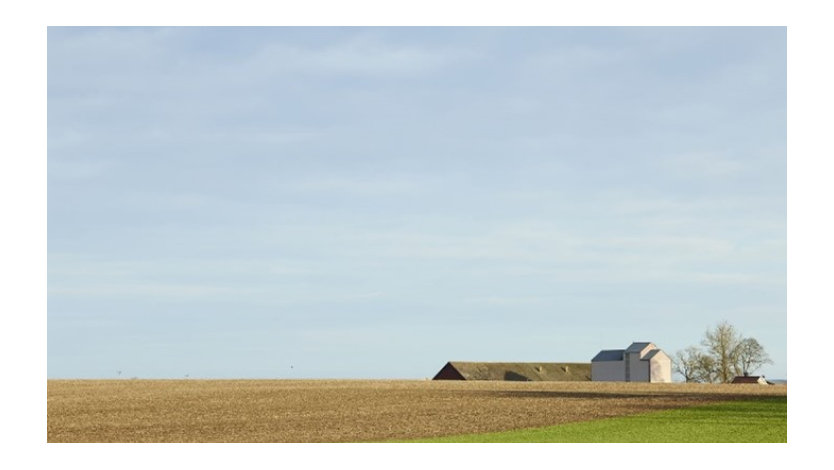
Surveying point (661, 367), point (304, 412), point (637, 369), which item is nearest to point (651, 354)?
point (661, 367)

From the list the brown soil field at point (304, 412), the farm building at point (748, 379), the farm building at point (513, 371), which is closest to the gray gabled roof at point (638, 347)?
the farm building at point (513, 371)

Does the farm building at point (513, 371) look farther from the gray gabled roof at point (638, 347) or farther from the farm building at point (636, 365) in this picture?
the gray gabled roof at point (638, 347)

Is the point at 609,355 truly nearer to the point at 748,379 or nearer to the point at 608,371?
the point at 608,371

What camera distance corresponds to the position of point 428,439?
27.6m

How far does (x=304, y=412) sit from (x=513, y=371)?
3778 inches

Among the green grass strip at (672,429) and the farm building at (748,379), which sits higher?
the green grass strip at (672,429)

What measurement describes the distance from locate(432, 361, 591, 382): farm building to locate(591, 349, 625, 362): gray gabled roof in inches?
124

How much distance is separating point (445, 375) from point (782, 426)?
3738 inches

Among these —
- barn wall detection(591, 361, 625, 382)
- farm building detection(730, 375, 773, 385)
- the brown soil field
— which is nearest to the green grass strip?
the brown soil field

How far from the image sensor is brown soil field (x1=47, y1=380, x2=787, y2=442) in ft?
97.0

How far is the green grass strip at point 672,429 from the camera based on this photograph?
27.7m

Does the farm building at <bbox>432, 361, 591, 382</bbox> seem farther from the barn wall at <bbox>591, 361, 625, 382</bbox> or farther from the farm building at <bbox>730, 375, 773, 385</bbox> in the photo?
the farm building at <bbox>730, 375, 773, 385</bbox>
